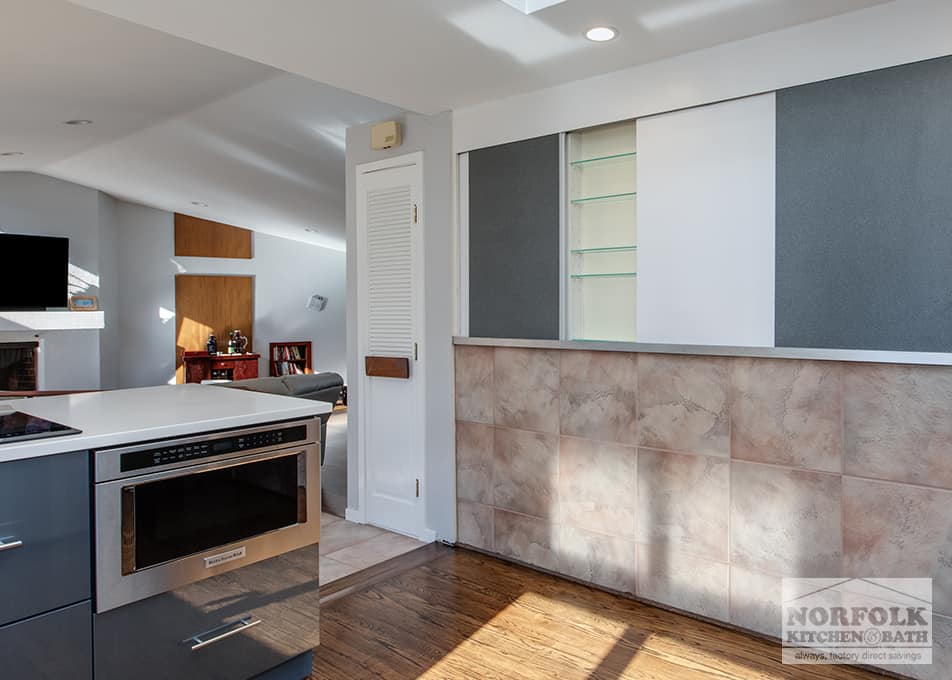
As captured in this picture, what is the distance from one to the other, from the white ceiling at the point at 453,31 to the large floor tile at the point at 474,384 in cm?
127

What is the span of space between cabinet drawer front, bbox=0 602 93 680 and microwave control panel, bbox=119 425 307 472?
0.37m

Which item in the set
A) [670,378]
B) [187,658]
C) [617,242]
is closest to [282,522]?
[187,658]

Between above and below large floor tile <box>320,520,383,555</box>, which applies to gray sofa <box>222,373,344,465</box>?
above

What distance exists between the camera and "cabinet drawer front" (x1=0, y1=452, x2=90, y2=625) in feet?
5.13

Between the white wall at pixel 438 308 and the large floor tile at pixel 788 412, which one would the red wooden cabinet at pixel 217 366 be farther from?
the large floor tile at pixel 788 412

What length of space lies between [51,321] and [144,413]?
20.9 ft

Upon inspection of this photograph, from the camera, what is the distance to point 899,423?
2.18 m

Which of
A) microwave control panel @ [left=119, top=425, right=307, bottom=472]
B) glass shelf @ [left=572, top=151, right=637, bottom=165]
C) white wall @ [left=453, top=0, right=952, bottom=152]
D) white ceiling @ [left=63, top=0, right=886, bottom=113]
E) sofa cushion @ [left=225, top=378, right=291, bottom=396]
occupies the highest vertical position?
white ceiling @ [left=63, top=0, right=886, bottom=113]

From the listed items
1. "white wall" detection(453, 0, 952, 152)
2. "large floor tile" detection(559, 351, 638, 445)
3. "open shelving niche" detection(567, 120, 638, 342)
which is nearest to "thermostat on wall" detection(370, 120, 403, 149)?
"white wall" detection(453, 0, 952, 152)

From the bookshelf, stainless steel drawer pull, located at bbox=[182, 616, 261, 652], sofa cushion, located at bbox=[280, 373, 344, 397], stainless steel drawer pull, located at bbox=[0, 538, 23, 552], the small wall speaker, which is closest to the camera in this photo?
stainless steel drawer pull, located at bbox=[0, 538, 23, 552]

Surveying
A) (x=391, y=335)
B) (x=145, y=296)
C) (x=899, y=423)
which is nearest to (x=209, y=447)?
(x=391, y=335)

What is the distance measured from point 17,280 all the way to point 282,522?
22.4 ft

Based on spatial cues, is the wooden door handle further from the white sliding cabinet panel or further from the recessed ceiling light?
the recessed ceiling light

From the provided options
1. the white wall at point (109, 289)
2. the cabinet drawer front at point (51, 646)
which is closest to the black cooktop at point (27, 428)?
the cabinet drawer front at point (51, 646)
